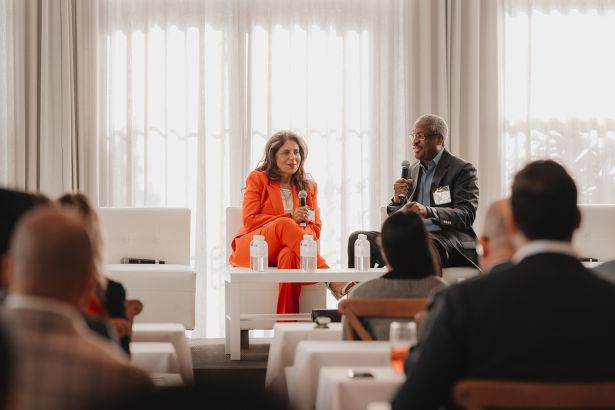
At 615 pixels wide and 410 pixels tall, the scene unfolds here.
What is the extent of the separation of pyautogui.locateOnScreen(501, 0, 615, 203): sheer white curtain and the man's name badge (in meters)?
1.68

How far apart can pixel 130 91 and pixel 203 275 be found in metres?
1.59

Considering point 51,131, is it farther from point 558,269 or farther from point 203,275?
point 558,269

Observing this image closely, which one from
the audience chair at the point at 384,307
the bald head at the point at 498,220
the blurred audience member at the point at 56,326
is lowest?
the audience chair at the point at 384,307

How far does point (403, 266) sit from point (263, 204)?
3323 mm

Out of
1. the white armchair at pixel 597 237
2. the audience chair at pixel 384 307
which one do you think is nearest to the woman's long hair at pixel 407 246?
the audience chair at pixel 384 307

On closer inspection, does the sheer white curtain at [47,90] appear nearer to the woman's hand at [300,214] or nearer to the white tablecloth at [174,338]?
the woman's hand at [300,214]

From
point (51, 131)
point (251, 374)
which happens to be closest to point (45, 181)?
point (51, 131)

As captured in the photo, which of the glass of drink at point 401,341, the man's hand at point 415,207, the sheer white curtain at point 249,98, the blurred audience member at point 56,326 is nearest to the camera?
the blurred audience member at point 56,326

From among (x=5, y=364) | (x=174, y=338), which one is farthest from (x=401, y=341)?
(x=5, y=364)

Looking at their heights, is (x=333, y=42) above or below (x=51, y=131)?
above

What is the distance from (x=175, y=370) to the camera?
322cm

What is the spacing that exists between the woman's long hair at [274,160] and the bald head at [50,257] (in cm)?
498

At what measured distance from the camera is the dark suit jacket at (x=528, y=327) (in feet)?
5.85

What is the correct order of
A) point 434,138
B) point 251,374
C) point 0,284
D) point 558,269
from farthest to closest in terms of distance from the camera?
1. point 434,138
2. point 251,374
3. point 0,284
4. point 558,269
